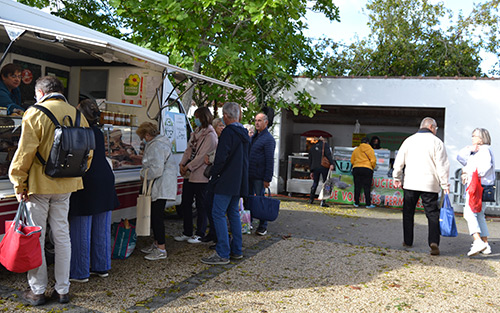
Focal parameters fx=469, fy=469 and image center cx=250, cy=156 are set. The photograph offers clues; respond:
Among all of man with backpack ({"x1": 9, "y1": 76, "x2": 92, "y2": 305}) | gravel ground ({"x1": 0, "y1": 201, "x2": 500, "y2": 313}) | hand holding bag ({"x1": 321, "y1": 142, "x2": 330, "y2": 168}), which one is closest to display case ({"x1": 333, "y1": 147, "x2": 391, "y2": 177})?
hand holding bag ({"x1": 321, "y1": 142, "x2": 330, "y2": 168})

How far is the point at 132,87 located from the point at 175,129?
0.99 meters

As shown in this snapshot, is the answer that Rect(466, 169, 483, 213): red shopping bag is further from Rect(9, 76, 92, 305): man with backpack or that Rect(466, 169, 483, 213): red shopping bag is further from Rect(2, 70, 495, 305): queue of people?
Rect(9, 76, 92, 305): man with backpack

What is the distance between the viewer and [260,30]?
1138 centimetres

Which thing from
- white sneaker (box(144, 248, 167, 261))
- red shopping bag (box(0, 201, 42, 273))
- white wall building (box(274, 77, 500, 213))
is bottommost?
white sneaker (box(144, 248, 167, 261))

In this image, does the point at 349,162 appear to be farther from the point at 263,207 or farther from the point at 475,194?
the point at 263,207

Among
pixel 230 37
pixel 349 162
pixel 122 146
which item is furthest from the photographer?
pixel 349 162

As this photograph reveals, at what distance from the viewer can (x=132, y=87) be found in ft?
24.6

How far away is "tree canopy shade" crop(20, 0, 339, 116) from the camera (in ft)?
30.3

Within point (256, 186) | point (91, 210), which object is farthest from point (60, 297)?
point (256, 186)

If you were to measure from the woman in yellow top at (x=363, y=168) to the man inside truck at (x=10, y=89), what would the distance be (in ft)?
25.9

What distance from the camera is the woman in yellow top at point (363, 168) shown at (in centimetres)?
1135

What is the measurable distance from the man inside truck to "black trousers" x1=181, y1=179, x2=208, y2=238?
2248 mm

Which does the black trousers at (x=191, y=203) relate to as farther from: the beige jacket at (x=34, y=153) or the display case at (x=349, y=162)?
the display case at (x=349, y=162)

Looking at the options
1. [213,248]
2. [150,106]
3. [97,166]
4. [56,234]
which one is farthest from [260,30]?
[56,234]
